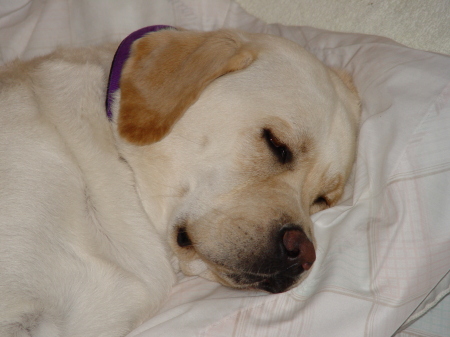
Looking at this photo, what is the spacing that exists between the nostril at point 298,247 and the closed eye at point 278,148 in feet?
1.29

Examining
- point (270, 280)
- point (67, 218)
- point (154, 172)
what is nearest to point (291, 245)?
point (270, 280)

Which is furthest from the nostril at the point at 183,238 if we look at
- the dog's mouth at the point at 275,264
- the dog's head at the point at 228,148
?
the dog's mouth at the point at 275,264

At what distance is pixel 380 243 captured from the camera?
91.4 inches

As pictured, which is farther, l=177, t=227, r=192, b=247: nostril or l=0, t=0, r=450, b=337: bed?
l=177, t=227, r=192, b=247: nostril

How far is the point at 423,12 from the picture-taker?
3.15 m

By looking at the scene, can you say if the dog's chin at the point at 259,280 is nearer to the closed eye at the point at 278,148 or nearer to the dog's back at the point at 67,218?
the dog's back at the point at 67,218

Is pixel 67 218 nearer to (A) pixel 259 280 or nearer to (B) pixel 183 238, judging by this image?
(B) pixel 183 238

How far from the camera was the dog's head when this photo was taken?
2.20m

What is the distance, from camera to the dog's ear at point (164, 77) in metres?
2.29

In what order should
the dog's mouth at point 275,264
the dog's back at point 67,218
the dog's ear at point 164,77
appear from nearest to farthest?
1. the dog's back at point 67,218
2. the dog's mouth at point 275,264
3. the dog's ear at point 164,77

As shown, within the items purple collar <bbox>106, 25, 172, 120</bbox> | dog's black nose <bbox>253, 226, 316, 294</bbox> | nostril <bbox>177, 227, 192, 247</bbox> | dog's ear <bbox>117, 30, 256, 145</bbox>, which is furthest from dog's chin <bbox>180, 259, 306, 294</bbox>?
purple collar <bbox>106, 25, 172, 120</bbox>

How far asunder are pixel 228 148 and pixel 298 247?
58 centimetres

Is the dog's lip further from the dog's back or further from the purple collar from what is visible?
the purple collar

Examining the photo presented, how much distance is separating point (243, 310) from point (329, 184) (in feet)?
2.80
